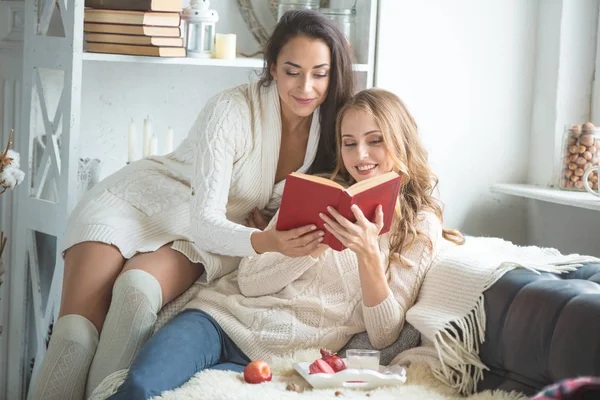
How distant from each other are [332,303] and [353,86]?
24.9 inches

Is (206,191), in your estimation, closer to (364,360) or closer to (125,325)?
(125,325)

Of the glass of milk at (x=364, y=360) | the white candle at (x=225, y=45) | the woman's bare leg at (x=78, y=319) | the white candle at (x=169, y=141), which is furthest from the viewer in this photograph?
the white candle at (x=169, y=141)

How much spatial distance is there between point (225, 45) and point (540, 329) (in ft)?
4.94

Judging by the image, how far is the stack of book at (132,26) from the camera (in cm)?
251

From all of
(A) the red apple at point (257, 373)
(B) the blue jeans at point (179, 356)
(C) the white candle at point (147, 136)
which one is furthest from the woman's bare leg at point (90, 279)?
(C) the white candle at point (147, 136)

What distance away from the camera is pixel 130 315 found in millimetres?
1992

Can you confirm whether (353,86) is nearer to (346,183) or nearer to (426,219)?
(346,183)

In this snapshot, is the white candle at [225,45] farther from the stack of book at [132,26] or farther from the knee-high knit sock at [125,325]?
the knee-high knit sock at [125,325]

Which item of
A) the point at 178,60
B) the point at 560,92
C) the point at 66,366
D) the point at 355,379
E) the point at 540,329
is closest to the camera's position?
the point at 540,329

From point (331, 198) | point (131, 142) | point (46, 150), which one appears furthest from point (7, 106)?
point (331, 198)

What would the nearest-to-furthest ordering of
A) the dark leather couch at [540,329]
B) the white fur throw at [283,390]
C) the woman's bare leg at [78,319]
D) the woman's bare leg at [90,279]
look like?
the dark leather couch at [540,329] → the white fur throw at [283,390] → the woman's bare leg at [78,319] → the woman's bare leg at [90,279]

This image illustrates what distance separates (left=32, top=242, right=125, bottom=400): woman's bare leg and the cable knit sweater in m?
0.25

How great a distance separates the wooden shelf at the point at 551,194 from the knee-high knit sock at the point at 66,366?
1410 millimetres

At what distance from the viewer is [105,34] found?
100 inches
